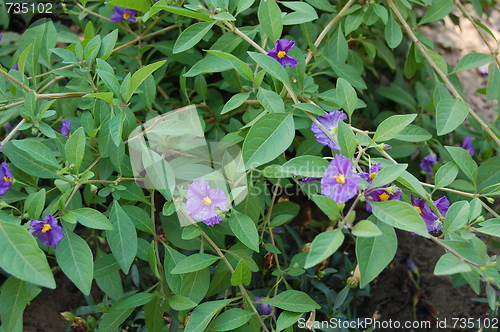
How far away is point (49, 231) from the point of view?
1152 mm

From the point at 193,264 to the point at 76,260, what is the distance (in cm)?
29

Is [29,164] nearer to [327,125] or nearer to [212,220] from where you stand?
[212,220]

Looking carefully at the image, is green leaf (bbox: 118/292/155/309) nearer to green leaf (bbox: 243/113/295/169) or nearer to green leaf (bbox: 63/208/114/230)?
green leaf (bbox: 63/208/114/230)

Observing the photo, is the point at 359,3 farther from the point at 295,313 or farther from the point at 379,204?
the point at 295,313

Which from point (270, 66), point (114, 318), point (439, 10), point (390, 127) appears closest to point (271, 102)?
point (270, 66)

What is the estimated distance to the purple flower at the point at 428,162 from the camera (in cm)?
184

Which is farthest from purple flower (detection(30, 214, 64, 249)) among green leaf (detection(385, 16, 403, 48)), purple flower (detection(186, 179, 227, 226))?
green leaf (detection(385, 16, 403, 48))

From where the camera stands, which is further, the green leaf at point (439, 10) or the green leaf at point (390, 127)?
the green leaf at point (439, 10)

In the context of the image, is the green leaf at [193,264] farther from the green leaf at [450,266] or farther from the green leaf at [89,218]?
the green leaf at [450,266]

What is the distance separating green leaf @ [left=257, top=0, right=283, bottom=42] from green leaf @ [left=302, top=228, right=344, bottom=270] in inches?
25.7

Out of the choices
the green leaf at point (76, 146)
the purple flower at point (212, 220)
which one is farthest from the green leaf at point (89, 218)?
the purple flower at point (212, 220)

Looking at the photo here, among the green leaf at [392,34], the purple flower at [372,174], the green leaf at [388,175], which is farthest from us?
the green leaf at [392,34]

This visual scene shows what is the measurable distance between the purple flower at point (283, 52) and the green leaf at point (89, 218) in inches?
26.5

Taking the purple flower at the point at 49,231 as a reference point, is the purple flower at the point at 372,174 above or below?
above
